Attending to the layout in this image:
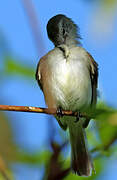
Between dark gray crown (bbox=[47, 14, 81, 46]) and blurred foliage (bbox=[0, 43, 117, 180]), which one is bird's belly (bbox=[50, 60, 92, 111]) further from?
blurred foliage (bbox=[0, 43, 117, 180])

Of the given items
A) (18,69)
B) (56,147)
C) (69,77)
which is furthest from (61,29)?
(56,147)

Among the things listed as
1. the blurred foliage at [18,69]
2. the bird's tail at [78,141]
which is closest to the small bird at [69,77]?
the bird's tail at [78,141]

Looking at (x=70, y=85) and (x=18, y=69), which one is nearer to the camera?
(x=18, y=69)

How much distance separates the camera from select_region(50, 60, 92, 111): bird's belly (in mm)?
3219

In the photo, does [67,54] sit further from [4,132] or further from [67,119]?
[4,132]

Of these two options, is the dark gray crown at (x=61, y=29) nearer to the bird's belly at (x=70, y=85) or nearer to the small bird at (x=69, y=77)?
the small bird at (x=69, y=77)

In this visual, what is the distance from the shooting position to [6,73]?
57.6 inches

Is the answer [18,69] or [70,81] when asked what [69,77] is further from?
[18,69]

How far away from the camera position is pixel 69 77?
10.5 ft

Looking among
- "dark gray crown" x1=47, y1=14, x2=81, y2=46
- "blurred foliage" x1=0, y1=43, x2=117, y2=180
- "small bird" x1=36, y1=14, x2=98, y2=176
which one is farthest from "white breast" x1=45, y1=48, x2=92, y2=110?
"blurred foliage" x1=0, y1=43, x2=117, y2=180

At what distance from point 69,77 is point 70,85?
0.28ft

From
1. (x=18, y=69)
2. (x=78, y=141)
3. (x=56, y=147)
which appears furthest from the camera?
(x=78, y=141)

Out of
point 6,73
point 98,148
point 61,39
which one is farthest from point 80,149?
point 98,148

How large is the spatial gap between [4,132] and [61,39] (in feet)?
8.93
